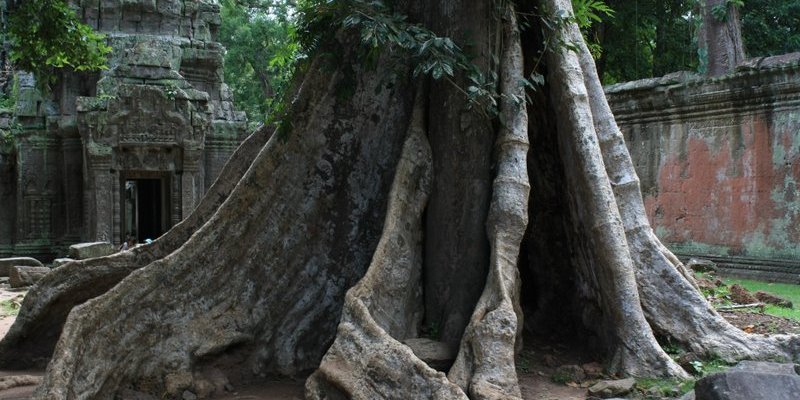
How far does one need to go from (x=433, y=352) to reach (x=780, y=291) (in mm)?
4683

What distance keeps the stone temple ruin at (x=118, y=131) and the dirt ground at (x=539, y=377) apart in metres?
9.44

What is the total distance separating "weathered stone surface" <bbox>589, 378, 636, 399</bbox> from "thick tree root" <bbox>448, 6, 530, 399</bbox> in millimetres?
432

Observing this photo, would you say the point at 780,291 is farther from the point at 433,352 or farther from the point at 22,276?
the point at 22,276

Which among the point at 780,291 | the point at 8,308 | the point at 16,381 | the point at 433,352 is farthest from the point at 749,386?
the point at 8,308

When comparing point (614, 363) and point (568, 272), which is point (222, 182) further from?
point (614, 363)

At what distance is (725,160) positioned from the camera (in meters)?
9.03

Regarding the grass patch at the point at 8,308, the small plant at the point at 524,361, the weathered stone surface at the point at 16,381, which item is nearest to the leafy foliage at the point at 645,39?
the grass patch at the point at 8,308

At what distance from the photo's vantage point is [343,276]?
15.3 feet

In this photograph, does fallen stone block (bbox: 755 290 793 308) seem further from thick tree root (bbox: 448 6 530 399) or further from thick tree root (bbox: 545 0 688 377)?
thick tree root (bbox: 448 6 530 399)

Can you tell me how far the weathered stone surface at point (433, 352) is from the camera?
3.93 metres

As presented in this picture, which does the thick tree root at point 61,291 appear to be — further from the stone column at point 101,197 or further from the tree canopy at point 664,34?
the tree canopy at point 664,34

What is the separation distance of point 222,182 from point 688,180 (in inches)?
242

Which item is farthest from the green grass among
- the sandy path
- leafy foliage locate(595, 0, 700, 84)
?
leafy foliage locate(595, 0, 700, 84)

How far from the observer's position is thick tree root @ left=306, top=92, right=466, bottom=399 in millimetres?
3309
